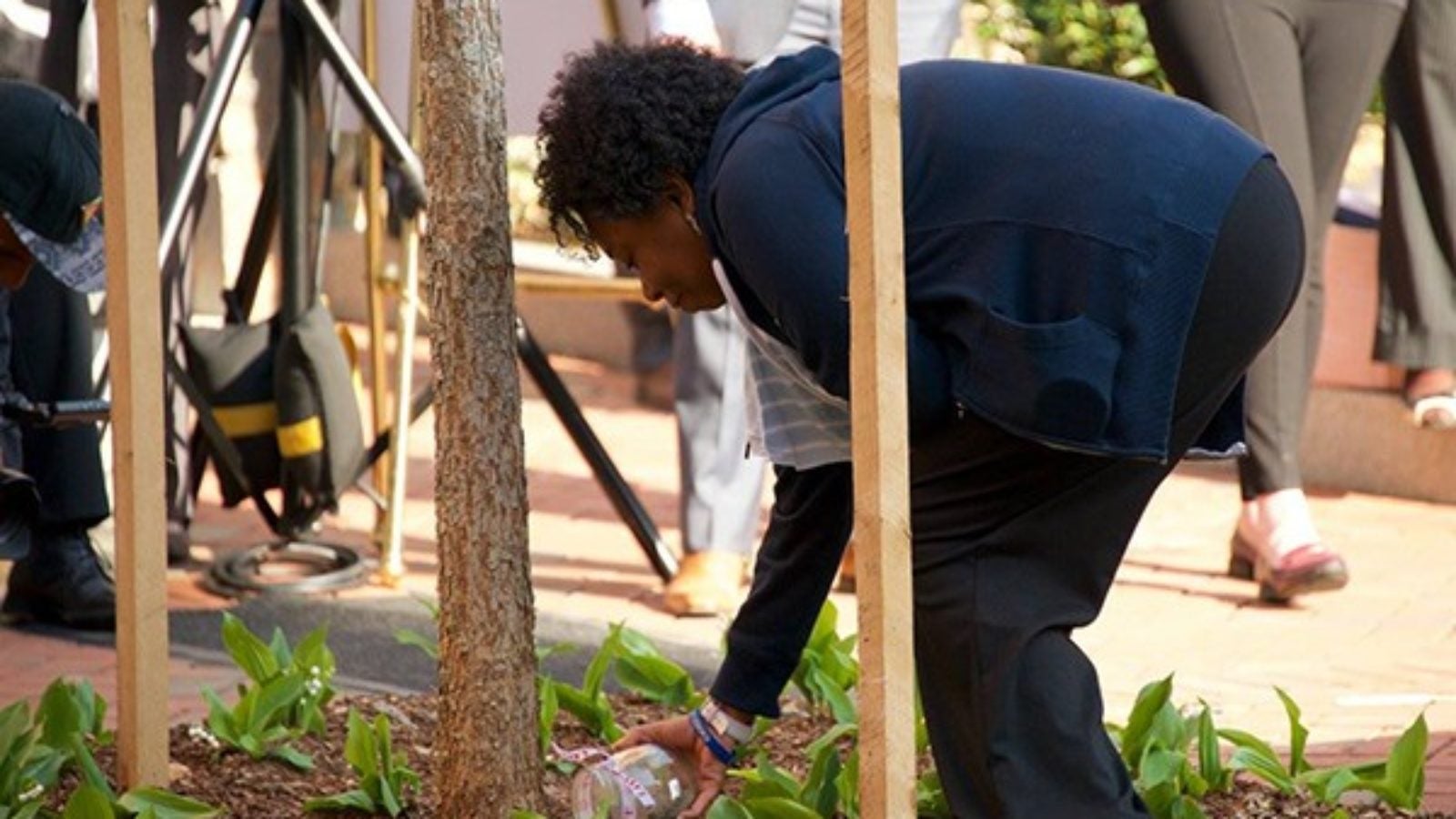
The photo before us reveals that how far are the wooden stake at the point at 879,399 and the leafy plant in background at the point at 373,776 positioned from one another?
3.64 feet

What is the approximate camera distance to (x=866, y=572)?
2.87 meters

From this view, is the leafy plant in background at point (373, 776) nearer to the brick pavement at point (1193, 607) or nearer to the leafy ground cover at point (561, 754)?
the leafy ground cover at point (561, 754)

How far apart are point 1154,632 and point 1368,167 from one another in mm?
3387

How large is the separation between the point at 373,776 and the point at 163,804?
1.05 ft

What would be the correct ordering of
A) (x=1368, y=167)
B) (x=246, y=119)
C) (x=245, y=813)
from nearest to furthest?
1. (x=245, y=813)
2. (x=246, y=119)
3. (x=1368, y=167)

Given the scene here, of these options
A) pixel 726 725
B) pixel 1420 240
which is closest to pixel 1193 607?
pixel 1420 240

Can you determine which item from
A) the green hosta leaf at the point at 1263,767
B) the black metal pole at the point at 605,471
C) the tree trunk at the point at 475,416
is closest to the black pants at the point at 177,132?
the black metal pole at the point at 605,471

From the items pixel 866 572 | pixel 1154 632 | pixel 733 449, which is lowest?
pixel 1154 632

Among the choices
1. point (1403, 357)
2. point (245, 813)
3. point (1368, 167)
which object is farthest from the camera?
point (1368, 167)

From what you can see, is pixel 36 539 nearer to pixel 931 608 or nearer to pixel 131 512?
pixel 131 512

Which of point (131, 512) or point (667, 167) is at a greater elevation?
point (667, 167)

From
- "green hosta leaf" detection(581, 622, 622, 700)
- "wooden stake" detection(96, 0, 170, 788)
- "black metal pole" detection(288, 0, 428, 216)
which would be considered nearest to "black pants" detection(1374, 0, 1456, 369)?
"black metal pole" detection(288, 0, 428, 216)

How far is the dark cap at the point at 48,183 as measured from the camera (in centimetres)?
432

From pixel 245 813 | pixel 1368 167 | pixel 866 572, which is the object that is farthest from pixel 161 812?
pixel 1368 167
